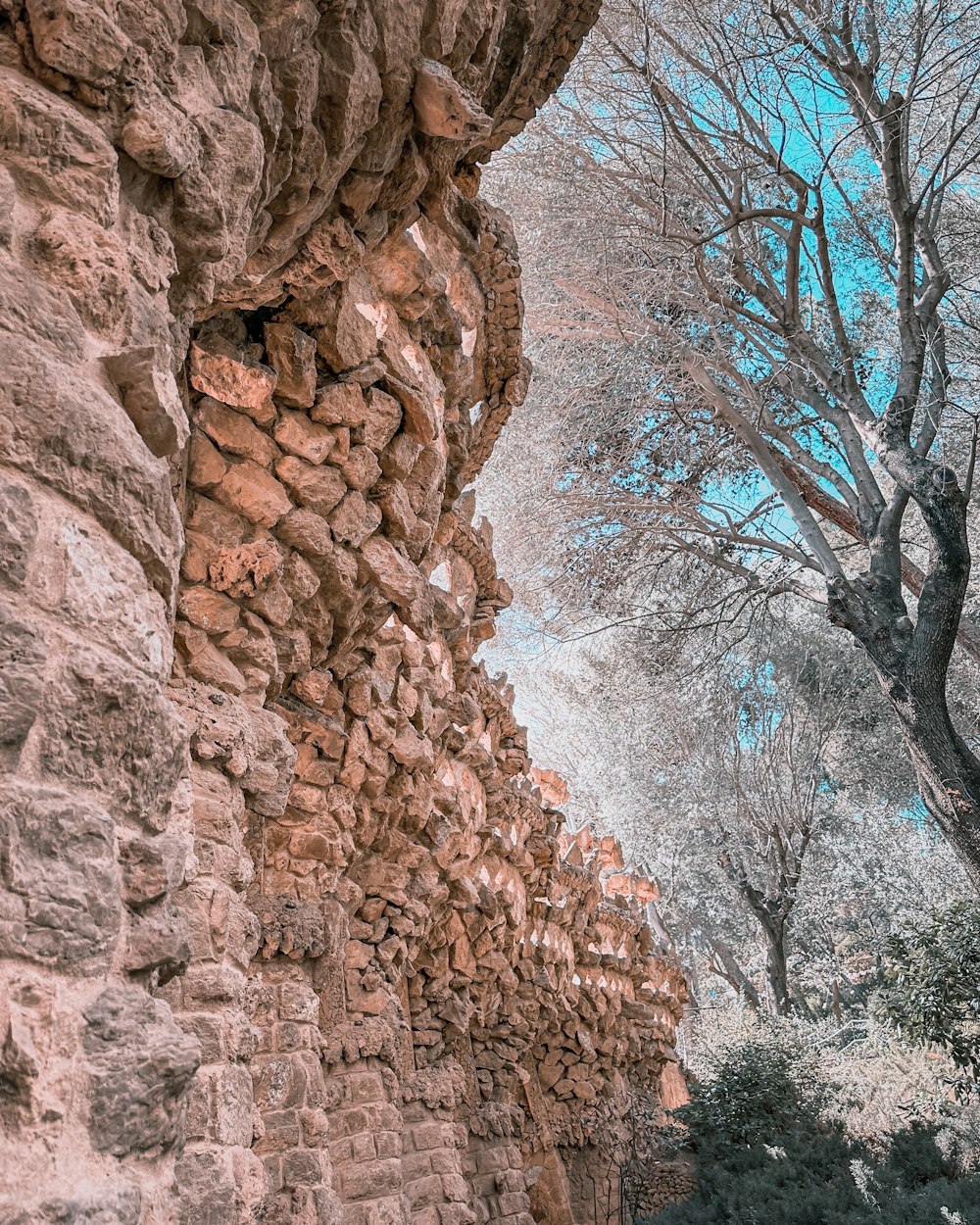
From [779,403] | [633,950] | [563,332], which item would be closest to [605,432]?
[563,332]

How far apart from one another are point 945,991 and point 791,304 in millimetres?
5855

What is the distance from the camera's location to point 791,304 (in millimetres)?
7965

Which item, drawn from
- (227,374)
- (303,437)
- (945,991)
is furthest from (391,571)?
(945,991)

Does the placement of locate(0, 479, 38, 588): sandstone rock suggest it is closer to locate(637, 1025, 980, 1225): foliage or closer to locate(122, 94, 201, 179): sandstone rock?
locate(122, 94, 201, 179): sandstone rock

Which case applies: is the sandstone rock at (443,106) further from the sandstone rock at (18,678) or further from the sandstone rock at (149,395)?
the sandstone rock at (18,678)

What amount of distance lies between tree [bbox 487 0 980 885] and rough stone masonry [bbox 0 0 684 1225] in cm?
334

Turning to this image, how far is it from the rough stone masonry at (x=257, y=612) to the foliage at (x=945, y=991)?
3.98 metres

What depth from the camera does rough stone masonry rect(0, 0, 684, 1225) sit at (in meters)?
1.27

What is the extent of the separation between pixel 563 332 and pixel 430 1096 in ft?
21.6

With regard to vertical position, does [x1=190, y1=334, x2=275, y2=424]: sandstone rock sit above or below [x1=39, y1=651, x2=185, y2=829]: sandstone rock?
above

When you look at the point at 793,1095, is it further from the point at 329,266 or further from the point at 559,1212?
the point at 329,266

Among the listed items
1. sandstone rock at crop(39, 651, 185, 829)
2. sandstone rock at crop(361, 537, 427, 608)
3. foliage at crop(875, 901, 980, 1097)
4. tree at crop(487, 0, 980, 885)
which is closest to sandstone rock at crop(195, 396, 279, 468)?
sandstone rock at crop(361, 537, 427, 608)

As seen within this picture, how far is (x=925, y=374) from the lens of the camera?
7.70 metres

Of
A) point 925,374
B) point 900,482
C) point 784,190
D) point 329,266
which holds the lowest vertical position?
point 329,266
